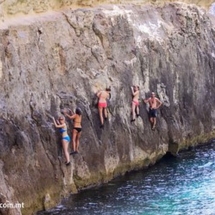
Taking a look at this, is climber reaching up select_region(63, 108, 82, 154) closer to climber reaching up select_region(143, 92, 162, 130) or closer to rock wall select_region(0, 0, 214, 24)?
rock wall select_region(0, 0, 214, 24)

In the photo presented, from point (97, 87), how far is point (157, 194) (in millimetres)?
3765

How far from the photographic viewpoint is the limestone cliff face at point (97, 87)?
16.0 m

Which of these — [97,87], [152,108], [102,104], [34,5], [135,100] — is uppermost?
[34,5]

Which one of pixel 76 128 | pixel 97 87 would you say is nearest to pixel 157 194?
pixel 76 128

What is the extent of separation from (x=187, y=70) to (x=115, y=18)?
15.0 ft

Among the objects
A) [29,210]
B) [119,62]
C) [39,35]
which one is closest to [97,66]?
[119,62]

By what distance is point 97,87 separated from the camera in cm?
1962

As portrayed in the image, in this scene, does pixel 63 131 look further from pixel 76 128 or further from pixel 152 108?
pixel 152 108

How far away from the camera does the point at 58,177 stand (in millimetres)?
16953

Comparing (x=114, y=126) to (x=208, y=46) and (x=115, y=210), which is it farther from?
(x=208, y=46)

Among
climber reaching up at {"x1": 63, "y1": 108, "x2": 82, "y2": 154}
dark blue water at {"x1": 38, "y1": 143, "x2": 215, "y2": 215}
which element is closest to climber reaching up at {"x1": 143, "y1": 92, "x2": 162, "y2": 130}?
dark blue water at {"x1": 38, "y1": 143, "x2": 215, "y2": 215}

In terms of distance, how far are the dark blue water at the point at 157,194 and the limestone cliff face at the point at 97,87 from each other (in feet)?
1.40

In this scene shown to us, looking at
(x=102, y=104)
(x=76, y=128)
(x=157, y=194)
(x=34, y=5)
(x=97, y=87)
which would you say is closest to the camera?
(x=76, y=128)

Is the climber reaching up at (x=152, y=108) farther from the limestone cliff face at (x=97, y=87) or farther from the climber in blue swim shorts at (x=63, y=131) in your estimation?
the climber in blue swim shorts at (x=63, y=131)
